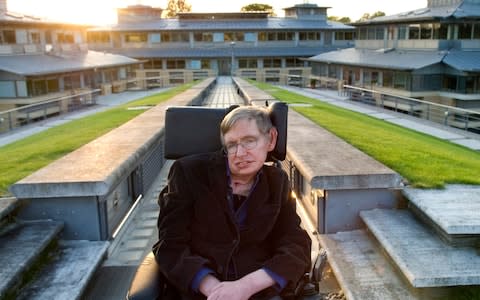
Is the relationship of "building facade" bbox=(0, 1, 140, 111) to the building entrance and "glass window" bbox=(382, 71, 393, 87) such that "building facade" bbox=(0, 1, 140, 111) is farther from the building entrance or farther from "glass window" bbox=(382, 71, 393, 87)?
"glass window" bbox=(382, 71, 393, 87)

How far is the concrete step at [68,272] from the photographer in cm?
372

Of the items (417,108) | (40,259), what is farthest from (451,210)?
(417,108)

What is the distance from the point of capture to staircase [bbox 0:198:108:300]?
12.2 ft

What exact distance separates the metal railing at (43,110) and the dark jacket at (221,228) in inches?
725

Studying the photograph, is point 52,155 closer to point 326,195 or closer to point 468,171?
point 326,195

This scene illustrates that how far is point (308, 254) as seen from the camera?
3.15 meters

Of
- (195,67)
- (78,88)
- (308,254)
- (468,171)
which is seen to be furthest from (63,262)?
(195,67)

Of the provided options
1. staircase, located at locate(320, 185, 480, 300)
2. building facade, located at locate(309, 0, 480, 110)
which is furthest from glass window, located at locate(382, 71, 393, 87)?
staircase, located at locate(320, 185, 480, 300)

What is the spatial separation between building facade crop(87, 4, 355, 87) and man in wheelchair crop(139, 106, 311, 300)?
50.0 metres

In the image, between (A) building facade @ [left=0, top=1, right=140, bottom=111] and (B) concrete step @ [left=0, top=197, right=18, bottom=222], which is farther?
(A) building facade @ [left=0, top=1, right=140, bottom=111]

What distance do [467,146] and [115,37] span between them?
50.4 m

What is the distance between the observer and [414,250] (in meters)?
4.00

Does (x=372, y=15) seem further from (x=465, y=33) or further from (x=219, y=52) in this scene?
(x=465, y=33)

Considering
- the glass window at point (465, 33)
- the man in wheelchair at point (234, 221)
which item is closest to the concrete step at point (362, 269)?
the man in wheelchair at point (234, 221)
